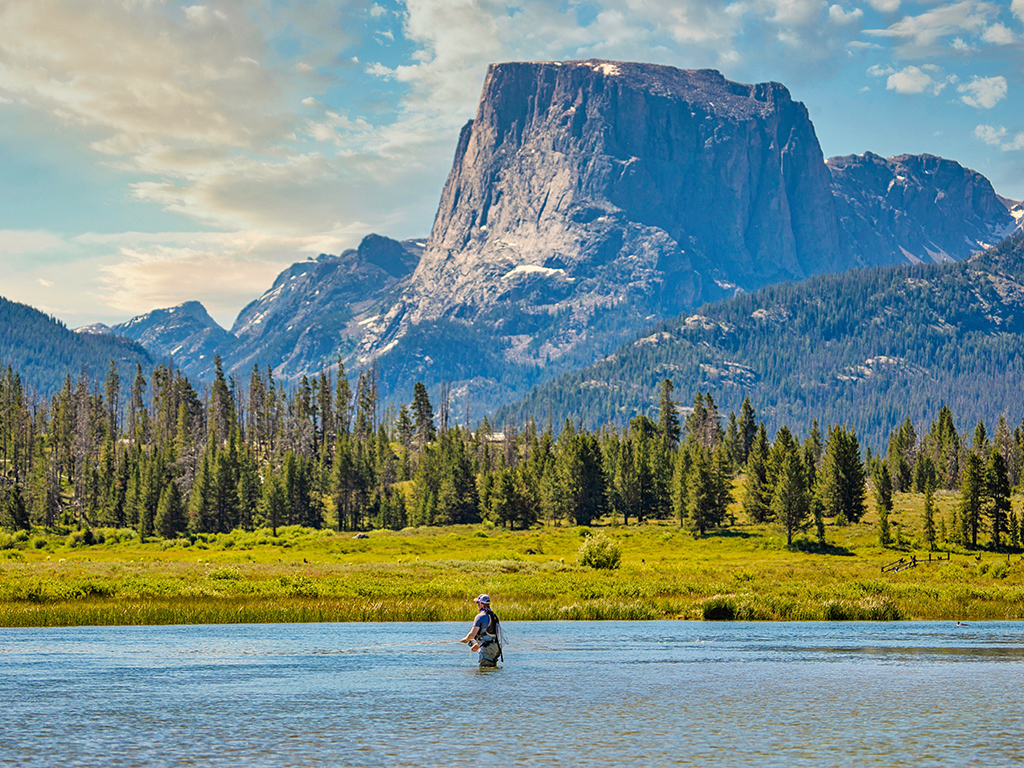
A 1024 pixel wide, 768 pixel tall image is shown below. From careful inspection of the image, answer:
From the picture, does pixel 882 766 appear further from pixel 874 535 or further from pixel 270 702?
pixel 874 535

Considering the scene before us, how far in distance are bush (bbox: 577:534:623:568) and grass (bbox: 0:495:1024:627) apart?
1434mm

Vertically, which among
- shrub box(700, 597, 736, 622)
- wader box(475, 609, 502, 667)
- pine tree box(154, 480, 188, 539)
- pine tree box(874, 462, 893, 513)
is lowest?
shrub box(700, 597, 736, 622)

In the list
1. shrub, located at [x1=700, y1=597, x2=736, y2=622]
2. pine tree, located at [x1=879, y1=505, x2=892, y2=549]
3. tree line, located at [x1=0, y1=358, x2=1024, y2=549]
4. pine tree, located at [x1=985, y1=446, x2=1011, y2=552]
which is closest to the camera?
shrub, located at [x1=700, y1=597, x2=736, y2=622]

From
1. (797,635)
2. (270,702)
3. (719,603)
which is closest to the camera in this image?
(270,702)

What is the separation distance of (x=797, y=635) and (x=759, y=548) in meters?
78.5

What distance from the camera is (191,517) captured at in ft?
481

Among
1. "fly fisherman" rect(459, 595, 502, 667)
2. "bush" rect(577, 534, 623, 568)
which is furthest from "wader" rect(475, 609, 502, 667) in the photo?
"bush" rect(577, 534, 623, 568)

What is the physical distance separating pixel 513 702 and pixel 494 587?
39.0m

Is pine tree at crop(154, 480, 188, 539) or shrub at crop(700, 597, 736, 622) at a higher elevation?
pine tree at crop(154, 480, 188, 539)

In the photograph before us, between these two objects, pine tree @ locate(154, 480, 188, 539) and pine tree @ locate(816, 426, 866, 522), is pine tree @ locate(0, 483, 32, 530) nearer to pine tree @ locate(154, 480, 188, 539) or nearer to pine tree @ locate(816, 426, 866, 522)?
pine tree @ locate(154, 480, 188, 539)

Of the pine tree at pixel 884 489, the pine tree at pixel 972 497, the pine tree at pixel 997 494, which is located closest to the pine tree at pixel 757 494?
the pine tree at pixel 884 489

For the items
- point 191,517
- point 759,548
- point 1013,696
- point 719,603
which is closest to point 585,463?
point 759,548

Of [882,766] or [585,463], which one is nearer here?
[882,766]

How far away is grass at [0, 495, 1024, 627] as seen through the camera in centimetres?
5534
